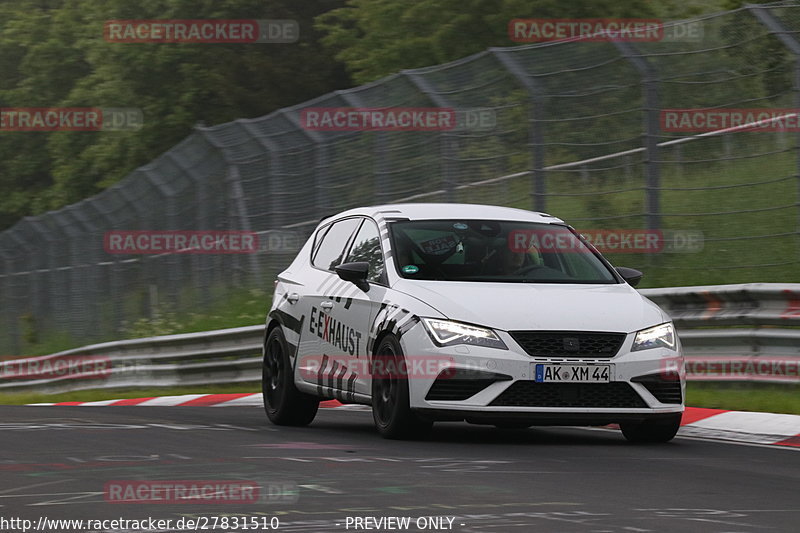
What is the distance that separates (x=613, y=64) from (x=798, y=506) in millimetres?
8724

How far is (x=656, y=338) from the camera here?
10195mm

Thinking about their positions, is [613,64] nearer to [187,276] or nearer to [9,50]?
[187,276]

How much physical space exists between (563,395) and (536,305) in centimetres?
59

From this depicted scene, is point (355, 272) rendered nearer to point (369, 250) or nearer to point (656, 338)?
point (369, 250)

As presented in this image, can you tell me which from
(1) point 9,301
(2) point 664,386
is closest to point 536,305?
(2) point 664,386

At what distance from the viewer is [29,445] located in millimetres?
9961

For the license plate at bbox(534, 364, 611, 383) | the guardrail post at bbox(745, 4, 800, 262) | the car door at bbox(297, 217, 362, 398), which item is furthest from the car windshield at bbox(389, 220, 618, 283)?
the guardrail post at bbox(745, 4, 800, 262)

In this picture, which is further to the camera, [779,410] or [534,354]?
[779,410]

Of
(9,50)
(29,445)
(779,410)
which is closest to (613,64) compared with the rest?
(779,410)

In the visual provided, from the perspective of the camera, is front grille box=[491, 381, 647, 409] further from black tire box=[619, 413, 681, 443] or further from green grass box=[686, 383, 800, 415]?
green grass box=[686, 383, 800, 415]

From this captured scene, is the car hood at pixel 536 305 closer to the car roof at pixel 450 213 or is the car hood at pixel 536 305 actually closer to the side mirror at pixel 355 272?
the side mirror at pixel 355 272

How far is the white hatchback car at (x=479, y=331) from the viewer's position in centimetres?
982

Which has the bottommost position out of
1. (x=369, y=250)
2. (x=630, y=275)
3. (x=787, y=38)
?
(x=630, y=275)

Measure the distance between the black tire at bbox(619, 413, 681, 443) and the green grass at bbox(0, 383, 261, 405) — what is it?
881 centimetres
